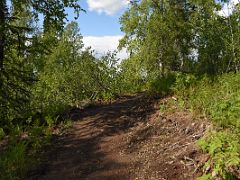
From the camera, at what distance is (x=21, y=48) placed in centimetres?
1238

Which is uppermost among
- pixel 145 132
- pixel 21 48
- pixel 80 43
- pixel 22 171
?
pixel 80 43

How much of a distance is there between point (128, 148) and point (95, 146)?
42.8 inches

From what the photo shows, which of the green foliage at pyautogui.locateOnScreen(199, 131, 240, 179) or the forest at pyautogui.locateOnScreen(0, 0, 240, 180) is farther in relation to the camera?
the forest at pyautogui.locateOnScreen(0, 0, 240, 180)

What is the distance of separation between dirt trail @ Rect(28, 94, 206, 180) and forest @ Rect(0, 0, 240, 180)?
0.36m

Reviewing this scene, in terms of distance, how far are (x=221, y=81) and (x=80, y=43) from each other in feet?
106

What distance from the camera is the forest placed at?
25.3 ft

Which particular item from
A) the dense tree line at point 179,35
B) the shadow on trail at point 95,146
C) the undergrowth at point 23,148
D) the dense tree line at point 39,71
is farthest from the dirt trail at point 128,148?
the dense tree line at point 179,35

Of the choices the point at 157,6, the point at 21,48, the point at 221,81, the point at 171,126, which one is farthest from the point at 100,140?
the point at 157,6

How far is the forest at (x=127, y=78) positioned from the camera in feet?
25.3

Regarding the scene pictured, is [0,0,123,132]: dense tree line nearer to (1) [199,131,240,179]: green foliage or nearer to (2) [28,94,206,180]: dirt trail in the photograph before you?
(2) [28,94,206,180]: dirt trail

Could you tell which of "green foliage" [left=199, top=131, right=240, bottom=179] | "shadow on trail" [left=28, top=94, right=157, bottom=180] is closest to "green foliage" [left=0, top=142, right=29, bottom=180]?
"shadow on trail" [left=28, top=94, right=157, bottom=180]

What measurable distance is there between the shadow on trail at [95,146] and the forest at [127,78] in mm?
434

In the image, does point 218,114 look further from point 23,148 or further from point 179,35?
point 179,35

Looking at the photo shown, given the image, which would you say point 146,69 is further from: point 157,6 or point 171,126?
point 171,126
